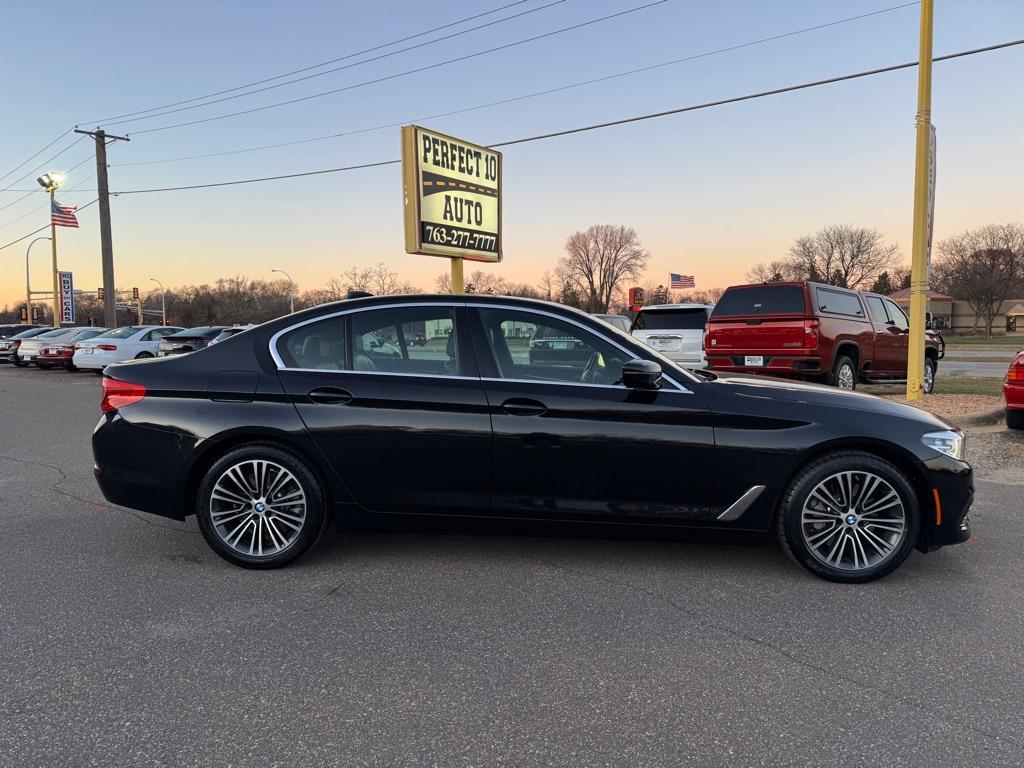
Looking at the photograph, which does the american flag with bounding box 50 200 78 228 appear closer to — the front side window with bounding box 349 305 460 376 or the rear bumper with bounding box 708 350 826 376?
the rear bumper with bounding box 708 350 826 376

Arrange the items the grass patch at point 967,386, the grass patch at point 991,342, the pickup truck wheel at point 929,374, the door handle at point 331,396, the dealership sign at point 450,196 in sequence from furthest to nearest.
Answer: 1. the grass patch at point 991,342
2. the dealership sign at point 450,196
3. the pickup truck wheel at point 929,374
4. the grass patch at point 967,386
5. the door handle at point 331,396

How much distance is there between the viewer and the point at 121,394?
4.22 metres

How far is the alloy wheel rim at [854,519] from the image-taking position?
12.6ft

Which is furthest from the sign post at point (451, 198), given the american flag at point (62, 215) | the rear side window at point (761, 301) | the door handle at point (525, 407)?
the american flag at point (62, 215)

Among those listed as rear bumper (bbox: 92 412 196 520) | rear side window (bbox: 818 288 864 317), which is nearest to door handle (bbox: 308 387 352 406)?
rear bumper (bbox: 92 412 196 520)

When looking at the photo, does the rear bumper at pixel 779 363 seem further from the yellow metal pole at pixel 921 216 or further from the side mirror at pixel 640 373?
the side mirror at pixel 640 373

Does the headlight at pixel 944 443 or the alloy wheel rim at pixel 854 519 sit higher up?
the headlight at pixel 944 443

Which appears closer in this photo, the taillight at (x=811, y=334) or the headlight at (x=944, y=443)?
the headlight at (x=944, y=443)

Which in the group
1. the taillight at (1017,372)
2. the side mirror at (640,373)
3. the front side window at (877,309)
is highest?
the front side window at (877,309)

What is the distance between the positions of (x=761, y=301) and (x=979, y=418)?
10.8ft

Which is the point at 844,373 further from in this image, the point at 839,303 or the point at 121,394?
the point at 121,394

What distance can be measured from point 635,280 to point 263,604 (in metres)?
105

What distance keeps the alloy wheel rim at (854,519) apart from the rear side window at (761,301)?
23.2 ft

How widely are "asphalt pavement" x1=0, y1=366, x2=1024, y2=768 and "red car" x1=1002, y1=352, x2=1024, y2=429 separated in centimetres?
373
